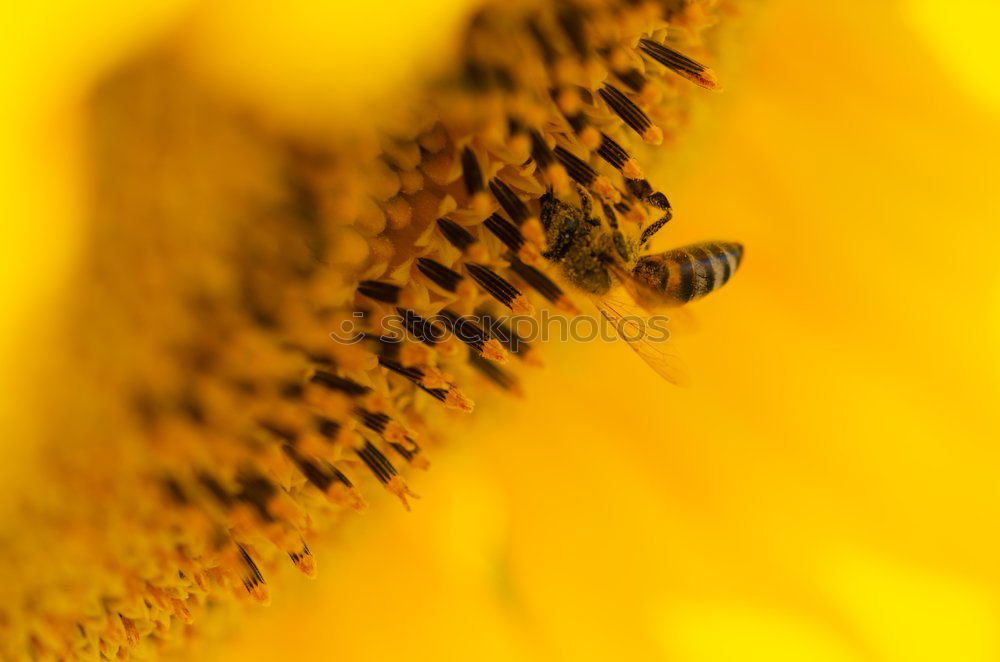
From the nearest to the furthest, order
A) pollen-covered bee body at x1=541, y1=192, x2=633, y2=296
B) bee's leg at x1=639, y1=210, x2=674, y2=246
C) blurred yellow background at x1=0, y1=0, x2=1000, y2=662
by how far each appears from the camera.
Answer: pollen-covered bee body at x1=541, y1=192, x2=633, y2=296, bee's leg at x1=639, y1=210, x2=674, y2=246, blurred yellow background at x1=0, y1=0, x2=1000, y2=662

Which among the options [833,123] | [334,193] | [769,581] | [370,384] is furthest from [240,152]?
[769,581]

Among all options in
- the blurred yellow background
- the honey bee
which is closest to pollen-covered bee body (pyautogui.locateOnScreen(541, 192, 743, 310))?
the honey bee

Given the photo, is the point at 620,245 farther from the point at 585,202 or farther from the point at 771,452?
the point at 771,452

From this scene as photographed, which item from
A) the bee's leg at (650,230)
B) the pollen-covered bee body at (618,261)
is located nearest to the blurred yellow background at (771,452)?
the bee's leg at (650,230)

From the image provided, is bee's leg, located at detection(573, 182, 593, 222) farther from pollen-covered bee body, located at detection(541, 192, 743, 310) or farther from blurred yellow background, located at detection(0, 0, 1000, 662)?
blurred yellow background, located at detection(0, 0, 1000, 662)

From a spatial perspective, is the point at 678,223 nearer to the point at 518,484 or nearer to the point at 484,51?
the point at 518,484

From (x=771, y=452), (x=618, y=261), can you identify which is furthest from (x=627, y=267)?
(x=771, y=452)

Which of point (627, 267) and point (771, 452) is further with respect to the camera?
point (771, 452)
